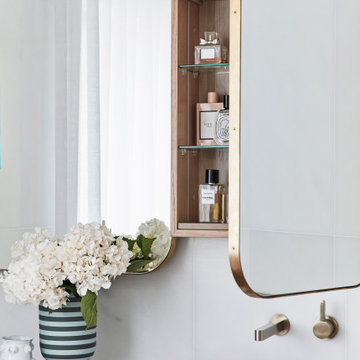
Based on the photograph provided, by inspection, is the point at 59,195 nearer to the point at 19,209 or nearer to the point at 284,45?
the point at 19,209

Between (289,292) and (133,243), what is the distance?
1.90 feet

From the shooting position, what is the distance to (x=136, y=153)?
1592 mm

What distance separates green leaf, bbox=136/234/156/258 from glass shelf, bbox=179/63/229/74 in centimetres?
42

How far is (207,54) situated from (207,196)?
0.33 meters

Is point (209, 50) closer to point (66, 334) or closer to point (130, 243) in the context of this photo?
point (130, 243)

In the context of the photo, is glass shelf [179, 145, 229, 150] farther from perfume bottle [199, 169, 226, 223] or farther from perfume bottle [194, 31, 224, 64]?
perfume bottle [194, 31, 224, 64]

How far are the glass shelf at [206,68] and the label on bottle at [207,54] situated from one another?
0.07 feet

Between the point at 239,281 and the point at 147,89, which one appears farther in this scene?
the point at 147,89

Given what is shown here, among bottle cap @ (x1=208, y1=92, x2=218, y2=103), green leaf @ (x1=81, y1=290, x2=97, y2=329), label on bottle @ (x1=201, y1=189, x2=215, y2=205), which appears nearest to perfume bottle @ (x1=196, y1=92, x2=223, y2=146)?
bottle cap @ (x1=208, y1=92, x2=218, y2=103)

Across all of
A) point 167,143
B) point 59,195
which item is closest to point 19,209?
point 59,195

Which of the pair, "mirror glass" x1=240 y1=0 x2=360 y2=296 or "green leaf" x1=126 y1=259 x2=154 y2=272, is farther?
"green leaf" x1=126 y1=259 x2=154 y2=272

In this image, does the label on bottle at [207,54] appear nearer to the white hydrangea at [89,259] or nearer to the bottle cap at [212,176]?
the bottle cap at [212,176]

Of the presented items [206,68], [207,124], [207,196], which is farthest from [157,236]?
[206,68]

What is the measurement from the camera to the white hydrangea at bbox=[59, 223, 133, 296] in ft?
4.58
